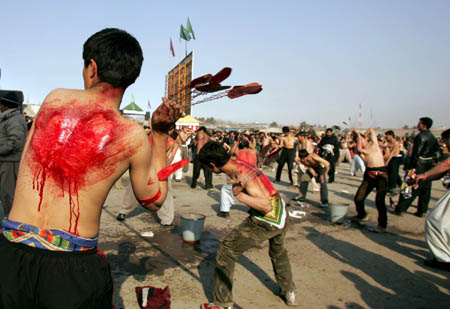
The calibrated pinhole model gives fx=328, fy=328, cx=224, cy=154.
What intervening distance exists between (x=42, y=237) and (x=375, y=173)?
241 inches

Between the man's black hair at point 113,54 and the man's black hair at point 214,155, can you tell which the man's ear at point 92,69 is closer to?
the man's black hair at point 113,54

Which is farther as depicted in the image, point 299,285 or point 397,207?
point 397,207

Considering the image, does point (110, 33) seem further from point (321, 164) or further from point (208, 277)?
point (321, 164)

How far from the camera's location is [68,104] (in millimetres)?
1588

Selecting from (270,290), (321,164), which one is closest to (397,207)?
(321,164)

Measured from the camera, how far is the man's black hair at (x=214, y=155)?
3.42 metres

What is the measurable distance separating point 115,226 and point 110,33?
5.12 metres

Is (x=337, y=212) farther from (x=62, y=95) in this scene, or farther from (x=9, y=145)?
(x=62, y=95)

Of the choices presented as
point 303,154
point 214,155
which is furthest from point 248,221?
point 303,154

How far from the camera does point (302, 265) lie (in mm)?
4801

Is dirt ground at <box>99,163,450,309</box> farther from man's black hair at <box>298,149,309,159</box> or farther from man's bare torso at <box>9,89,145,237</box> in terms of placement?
man's bare torso at <box>9,89,145,237</box>

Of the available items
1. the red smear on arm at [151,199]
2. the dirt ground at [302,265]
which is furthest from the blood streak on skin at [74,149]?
the dirt ground at [302,265]

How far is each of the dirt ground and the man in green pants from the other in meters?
0.45

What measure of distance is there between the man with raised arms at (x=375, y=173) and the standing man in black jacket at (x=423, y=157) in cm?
170
